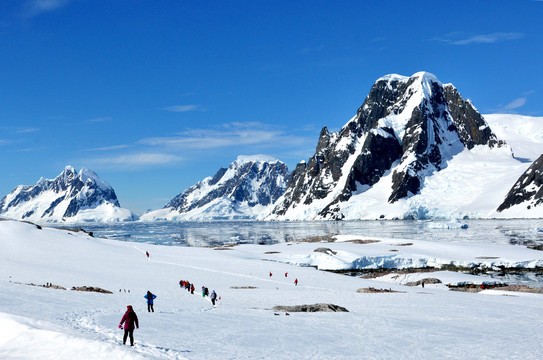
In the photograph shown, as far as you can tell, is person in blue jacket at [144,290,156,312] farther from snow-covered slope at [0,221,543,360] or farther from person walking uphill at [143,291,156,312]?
snow-covered slope at [0,221,543,360]

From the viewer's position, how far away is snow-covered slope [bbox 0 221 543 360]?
15641mm

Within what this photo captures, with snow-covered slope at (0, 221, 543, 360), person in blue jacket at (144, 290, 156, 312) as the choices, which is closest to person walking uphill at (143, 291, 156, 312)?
person in blue jacket at (144, 290, 156, 312)

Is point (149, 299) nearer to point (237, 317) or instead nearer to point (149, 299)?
point (149, 299)

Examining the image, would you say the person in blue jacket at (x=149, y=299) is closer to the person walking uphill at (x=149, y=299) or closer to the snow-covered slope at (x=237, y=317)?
the person walking uphill at (x=149, y=299)

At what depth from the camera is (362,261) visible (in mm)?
70062

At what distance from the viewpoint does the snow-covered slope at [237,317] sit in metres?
15.6

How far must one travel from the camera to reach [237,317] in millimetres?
23922

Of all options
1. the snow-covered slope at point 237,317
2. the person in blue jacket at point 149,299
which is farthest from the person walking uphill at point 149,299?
the snow-covered slope at point 237,317

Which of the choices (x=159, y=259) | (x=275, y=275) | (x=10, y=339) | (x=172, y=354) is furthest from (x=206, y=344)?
(x=159, y=259)

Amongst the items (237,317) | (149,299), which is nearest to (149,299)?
(149,299)

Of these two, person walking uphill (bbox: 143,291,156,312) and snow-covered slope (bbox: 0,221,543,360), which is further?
person walking uphill (bbox: 143,291,156,312)

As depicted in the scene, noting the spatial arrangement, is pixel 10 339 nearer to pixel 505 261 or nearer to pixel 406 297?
A: pixel 406 297

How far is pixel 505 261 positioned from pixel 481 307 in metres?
38.4

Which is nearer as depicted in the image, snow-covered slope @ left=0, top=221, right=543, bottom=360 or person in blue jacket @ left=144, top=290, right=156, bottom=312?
snow-covered slope @ left=0, top=221, right=543, bottom=360
